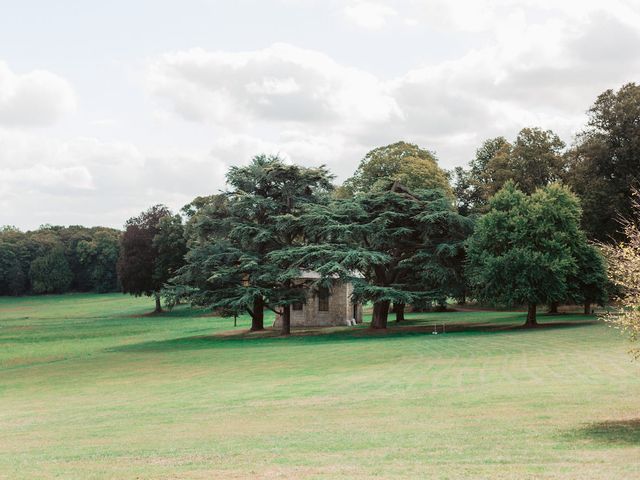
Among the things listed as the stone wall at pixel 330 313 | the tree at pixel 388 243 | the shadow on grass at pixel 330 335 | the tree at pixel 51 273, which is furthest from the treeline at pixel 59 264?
the tree at pixel 388 243

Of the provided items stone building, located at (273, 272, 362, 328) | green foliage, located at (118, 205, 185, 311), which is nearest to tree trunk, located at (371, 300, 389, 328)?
stone building, located at (273, 272, 362, 328)

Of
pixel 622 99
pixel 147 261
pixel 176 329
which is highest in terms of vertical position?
pixel 622 99

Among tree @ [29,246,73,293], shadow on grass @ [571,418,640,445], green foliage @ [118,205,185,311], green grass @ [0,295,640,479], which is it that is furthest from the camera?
tree @ [29,246,73,293]

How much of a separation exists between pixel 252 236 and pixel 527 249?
1948 cm

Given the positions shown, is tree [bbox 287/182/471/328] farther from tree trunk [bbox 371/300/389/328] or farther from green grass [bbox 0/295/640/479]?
green grass [bbox 0/295/640/479]

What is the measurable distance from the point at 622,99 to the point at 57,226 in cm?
15526

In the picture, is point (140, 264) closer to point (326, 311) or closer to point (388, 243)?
point (326, 311)

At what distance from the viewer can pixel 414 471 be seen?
11172 mm

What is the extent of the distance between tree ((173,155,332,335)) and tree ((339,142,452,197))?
53.6ft

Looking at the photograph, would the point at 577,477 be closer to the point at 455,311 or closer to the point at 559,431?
the point at 559,431

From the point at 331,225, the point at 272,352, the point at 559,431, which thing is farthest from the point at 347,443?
the point at 331,225

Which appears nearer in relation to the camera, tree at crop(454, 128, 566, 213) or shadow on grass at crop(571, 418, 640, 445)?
shadow on grass at crop(571, 418, 640, 445)

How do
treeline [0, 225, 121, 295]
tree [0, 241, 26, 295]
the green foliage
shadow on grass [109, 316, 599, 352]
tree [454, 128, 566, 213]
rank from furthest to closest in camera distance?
tree [0, 241, 26, 295] → treeline [0, 225, 121, 295] → the green foliage → tree [454, 128, 566, 213] → shadow on grass [109, 316, 599, 352]

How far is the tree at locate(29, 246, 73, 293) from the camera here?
143125mm
